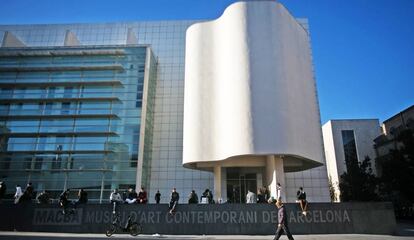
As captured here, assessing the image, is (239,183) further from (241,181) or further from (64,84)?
(64,84)

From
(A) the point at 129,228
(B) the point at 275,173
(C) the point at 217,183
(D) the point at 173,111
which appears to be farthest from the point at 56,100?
(B) the point at 275,173

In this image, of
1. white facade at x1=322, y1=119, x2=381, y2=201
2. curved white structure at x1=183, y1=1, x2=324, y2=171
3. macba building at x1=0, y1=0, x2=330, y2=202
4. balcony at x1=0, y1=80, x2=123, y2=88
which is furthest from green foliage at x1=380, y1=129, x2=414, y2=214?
balcony at x1=0, y1=80, x2=123, y2=88

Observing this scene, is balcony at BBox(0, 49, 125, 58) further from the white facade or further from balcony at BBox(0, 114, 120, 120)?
the white facade

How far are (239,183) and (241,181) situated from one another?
31 centimetres

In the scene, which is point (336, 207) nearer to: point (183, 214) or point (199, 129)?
point (183, 214)

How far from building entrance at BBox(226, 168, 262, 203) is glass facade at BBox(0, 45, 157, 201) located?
9.97m

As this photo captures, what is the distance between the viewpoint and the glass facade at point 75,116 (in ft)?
103

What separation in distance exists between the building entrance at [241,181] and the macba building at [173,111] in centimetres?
11

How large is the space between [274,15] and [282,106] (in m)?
8.93

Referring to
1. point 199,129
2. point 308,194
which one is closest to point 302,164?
point 308,194

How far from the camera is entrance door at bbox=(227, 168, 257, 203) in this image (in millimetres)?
30984

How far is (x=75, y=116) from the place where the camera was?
33.0 m

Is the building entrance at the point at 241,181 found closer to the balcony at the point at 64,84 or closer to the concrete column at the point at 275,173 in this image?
the concrete column at the point at 275,173

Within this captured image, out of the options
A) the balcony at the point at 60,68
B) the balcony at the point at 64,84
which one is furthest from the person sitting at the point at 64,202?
the balcony at the point at 60,68
